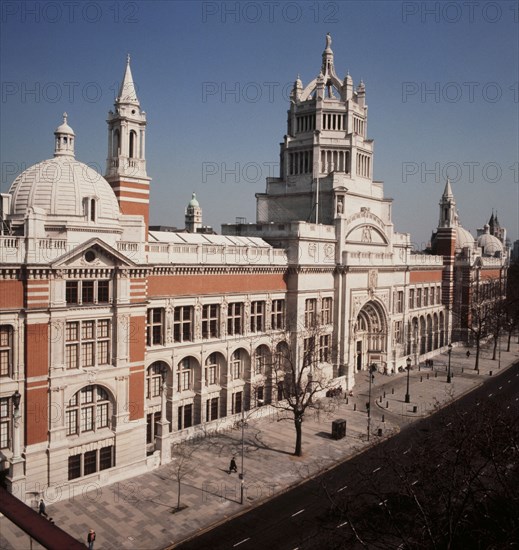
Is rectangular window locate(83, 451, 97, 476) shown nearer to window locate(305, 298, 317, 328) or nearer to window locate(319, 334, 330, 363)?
window locate(305, 298, 317, 328)

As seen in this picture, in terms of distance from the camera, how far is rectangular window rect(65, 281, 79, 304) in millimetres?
31781

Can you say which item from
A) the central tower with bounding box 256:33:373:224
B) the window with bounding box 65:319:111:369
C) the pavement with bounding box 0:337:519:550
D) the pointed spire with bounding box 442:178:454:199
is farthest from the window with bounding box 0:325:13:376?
the pointed spire with bounding box 442:178:454:199

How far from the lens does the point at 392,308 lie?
65688 millimetres

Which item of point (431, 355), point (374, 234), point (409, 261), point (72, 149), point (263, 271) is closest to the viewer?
point (72, 149)

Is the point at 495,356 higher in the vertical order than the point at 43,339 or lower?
lower

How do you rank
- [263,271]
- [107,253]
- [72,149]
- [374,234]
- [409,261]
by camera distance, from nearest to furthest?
[107,253] → [72,149] → [263,271] → [374,234] → [409,261]

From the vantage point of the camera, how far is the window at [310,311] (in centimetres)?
5187

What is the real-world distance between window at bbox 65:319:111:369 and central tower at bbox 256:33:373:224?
104ft

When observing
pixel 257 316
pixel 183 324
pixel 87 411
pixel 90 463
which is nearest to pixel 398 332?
pixel 257 316

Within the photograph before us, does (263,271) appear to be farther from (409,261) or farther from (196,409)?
(409,261)

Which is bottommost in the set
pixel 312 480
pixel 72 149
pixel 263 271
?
pixel 312 480

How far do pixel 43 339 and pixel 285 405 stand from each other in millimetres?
24105

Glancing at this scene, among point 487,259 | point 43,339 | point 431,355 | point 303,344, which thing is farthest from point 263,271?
point 487,259

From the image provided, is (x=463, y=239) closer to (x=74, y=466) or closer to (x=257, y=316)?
(x=257, y=316)
